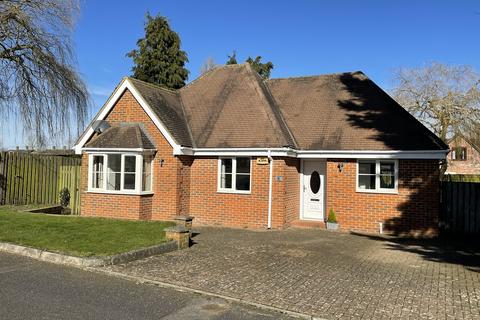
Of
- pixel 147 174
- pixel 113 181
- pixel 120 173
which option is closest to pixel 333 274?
pixel 147 174

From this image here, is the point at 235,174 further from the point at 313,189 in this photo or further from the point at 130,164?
the point at 130,164

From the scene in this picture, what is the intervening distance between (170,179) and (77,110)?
4192mm

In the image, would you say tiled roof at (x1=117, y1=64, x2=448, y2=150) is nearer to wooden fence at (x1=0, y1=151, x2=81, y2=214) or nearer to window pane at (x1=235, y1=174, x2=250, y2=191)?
window pane at (x1=235, y1=174, x2=250, y2=191)

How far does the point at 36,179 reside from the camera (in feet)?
61.6

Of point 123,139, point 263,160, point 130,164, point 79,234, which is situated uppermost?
point 123,139

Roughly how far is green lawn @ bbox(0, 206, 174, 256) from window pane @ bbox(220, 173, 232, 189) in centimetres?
334

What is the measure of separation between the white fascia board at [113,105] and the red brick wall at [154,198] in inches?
8.9

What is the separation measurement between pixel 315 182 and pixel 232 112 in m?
4.27

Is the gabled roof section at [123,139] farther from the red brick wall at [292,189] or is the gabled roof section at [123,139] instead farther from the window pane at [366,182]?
the window pane at [366,182]

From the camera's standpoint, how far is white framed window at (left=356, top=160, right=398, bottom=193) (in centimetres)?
1495

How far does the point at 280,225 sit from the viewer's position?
1518 centimetres

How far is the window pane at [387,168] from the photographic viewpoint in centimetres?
1502

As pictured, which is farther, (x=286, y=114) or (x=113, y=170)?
(x=286, y=114)

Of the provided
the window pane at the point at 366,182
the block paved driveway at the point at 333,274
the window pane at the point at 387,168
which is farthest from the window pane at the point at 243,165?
the window pane at the point at 387,168
